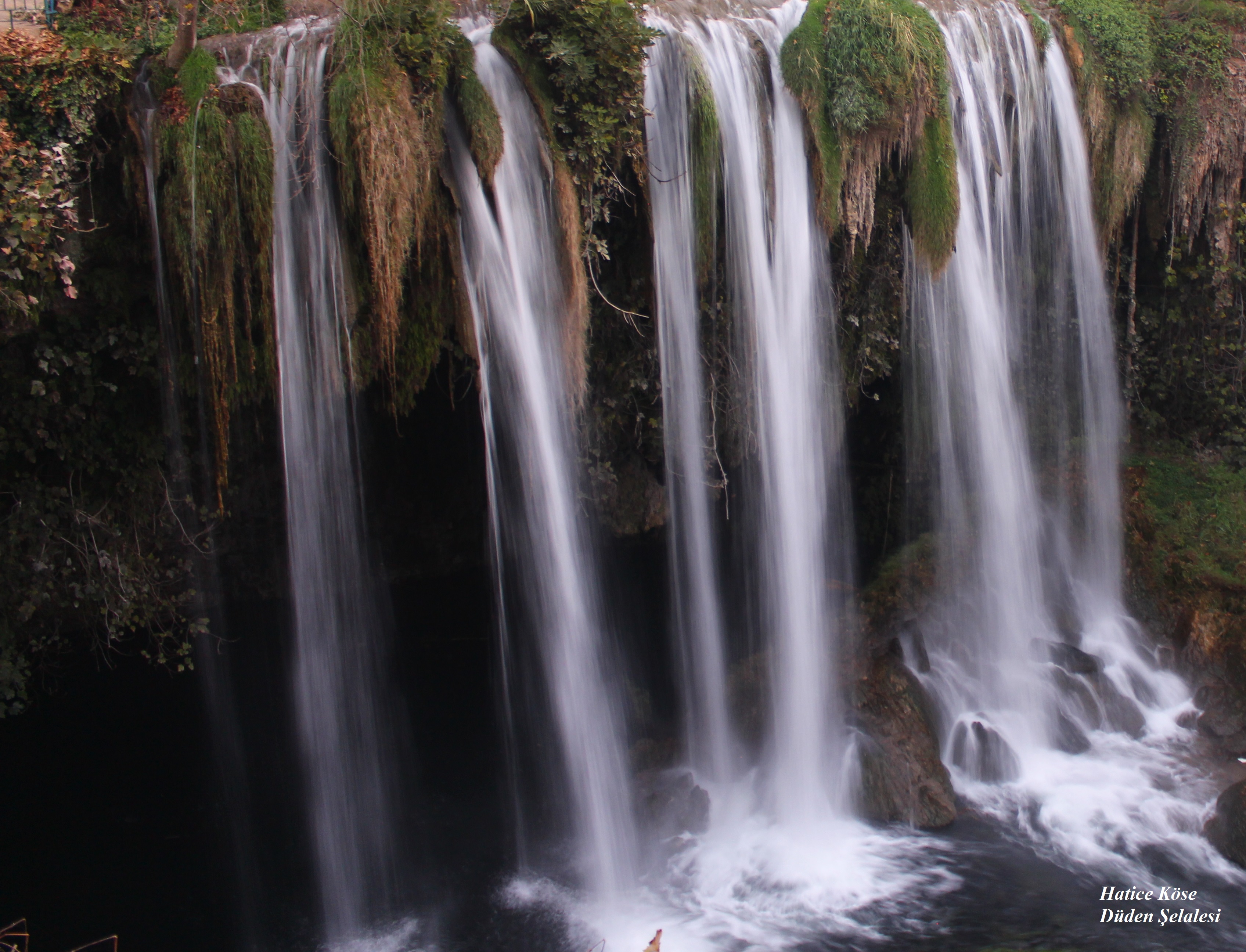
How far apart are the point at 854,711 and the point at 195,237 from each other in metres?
5.94

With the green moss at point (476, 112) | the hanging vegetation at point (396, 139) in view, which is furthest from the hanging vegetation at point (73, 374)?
the green moss at point (476, 112)

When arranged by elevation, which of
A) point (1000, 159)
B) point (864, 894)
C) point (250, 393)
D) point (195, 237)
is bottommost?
point (864, 894)

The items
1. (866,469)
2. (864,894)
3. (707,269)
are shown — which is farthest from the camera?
(866,469)

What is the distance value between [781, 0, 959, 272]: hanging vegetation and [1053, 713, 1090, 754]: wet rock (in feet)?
13.5

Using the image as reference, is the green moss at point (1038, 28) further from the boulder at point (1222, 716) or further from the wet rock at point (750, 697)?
the wet rock at point (750, 697)

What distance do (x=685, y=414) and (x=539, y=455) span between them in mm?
1437

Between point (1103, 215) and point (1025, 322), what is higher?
point (1103, 215)

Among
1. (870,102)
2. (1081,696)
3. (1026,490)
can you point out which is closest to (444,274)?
(870,102)

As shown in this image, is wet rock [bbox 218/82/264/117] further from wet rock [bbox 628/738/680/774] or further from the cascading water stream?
wet rock [bbox 628/738/680/774]

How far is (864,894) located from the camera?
6.30 meters

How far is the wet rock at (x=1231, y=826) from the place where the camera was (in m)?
6.61

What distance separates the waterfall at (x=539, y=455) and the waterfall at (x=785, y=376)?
4.81 feet

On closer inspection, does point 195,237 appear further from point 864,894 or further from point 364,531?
point 864,894

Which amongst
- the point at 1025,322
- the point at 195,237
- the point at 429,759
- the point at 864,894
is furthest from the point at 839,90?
the point at 429,759
